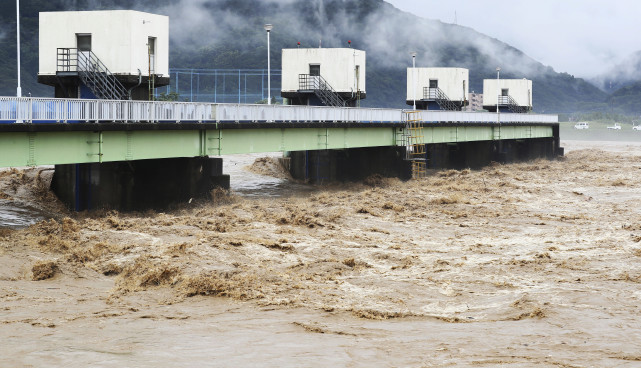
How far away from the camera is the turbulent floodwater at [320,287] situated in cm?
1396

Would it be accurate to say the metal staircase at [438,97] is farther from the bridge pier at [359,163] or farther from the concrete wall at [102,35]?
the concrete wall at [102,35]

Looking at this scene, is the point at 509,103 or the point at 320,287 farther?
the point at 509,103

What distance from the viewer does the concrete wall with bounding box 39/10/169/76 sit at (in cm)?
3662

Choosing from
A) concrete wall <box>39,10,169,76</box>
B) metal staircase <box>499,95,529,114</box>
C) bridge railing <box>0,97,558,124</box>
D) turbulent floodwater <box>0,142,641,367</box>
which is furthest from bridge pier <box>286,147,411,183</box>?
metal staircase <box>499,95,529,114</box>

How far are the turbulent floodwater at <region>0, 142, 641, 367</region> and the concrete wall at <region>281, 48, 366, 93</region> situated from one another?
20.2 m

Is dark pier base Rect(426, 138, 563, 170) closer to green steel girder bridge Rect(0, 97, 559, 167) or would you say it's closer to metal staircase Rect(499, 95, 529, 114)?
metal staircase Rect(499, 95, 529, 114)

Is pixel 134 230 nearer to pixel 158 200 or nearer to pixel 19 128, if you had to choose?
pixel 19 128

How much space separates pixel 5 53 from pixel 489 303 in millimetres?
142368

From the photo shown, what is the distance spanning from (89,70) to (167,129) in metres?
7.22

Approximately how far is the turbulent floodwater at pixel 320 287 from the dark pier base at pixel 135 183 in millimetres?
1223

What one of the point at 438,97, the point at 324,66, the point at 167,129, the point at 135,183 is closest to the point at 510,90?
the point at 438,97

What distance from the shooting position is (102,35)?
3678 cm

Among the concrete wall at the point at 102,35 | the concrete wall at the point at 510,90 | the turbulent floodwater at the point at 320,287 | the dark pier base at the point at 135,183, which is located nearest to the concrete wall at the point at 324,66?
the concrete wall at the point at 102,35

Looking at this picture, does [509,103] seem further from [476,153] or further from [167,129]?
[167,129]
